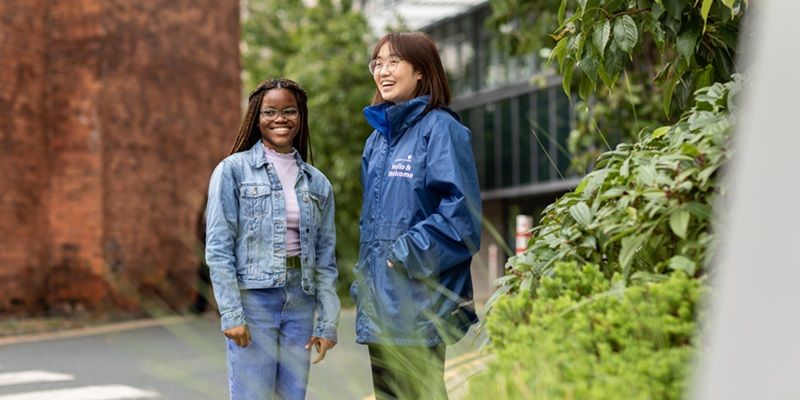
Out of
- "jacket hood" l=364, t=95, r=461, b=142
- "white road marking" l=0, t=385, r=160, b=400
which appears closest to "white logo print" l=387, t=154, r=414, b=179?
"jacket hood" l=364, t=95, r=461, b=142

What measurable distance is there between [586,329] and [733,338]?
1.11 meters

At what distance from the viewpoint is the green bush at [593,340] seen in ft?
7.27

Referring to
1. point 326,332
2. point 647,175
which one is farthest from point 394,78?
point 647,175

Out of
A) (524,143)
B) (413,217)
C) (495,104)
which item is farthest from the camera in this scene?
(495,104)

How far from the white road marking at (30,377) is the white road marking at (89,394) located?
0.61 metres

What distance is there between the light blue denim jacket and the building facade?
72.3ft

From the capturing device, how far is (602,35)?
12.6 feet

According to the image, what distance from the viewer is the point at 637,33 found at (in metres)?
3.83

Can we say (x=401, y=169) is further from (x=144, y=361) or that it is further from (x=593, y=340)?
(x=144, y=361)

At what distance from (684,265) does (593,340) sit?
1.06 ft

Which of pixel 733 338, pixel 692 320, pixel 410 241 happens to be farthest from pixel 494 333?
pixel 733 338

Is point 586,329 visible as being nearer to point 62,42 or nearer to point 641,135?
point 641,135

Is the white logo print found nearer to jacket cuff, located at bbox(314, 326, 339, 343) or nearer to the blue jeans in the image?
the blue jeans

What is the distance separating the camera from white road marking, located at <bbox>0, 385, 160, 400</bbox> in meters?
7.62
